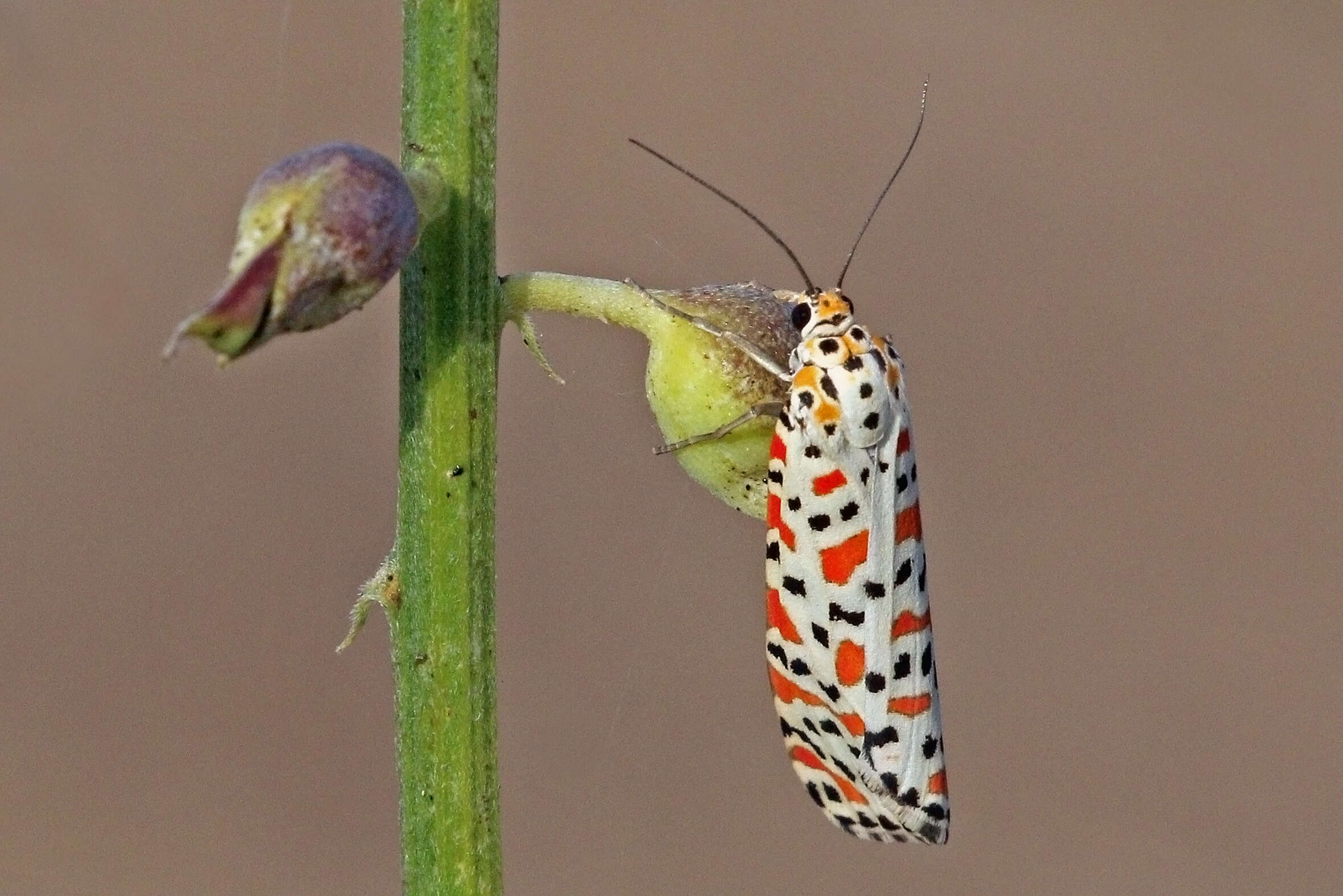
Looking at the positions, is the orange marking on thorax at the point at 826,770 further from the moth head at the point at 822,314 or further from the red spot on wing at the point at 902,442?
the moth head at the point at 822,314

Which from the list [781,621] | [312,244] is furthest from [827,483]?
[312,244]

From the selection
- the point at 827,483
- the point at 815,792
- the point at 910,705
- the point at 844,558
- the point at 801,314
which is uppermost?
the point at 801,314

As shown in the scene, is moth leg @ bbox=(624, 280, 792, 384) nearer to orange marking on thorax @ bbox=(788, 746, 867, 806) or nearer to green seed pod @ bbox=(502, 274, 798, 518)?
green seed pod @ bbox=(502, 274, 798, 518)

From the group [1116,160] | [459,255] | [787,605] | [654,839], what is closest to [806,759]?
[787,605]

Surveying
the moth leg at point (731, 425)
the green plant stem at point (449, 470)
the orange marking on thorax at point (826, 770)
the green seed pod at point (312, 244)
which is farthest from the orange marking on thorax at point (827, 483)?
the green seed pod at point (312, 244)

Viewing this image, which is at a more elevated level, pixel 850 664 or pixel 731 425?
pixel 731 425

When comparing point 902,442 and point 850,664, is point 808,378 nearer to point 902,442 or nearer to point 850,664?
point 902,442

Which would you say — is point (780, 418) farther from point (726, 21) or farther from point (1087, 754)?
point (726, 21)

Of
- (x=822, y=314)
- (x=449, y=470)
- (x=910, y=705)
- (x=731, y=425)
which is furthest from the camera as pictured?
(x=822, y=314)
